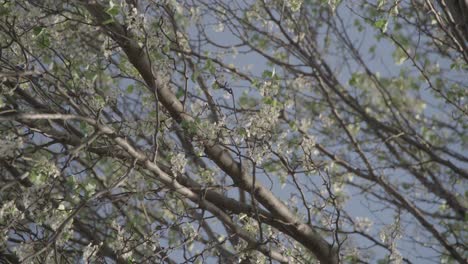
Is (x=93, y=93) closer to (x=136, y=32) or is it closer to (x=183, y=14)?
(x=136, y=32)

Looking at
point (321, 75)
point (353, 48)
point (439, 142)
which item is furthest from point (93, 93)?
point (439, 142)

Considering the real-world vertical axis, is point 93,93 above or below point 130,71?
below

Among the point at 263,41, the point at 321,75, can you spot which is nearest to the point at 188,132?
the point at 321,75

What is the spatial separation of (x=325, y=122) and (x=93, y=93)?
3.81 m

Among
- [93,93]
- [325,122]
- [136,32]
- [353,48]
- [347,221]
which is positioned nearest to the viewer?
[136,32]

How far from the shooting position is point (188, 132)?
3561 mm

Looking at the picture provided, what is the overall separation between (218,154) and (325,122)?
3.68 m

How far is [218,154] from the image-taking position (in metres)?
3.69

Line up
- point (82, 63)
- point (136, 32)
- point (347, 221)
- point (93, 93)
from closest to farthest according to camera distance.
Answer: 1. point (136, 32)
2. point (93, 93)
3. point (82, 63)
4. point (347, 221)

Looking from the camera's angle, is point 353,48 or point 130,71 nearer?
point 130,71

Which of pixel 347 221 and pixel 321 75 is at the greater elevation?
pixel 321 75

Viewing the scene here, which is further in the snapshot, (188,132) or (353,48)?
(353,48)

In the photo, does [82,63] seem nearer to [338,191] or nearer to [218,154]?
[218,154]

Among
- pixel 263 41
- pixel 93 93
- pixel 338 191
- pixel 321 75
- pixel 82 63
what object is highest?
pixel 263 41
